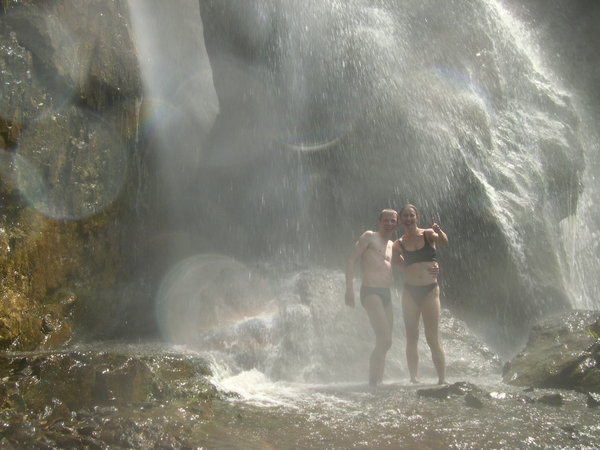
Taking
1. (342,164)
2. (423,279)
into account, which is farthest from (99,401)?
(342,164)

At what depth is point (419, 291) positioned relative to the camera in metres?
5.49

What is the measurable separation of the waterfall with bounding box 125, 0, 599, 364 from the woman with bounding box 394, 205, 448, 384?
8.56 feet

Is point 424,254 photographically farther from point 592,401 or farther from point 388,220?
point 592,401

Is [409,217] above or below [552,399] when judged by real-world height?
above

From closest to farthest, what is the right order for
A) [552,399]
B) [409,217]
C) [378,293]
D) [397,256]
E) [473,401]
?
[473,401] < [552,399] < [409,217] < [378,293] < [397,256]

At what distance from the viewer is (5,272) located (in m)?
5.48

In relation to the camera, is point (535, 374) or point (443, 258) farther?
point (443, 258)

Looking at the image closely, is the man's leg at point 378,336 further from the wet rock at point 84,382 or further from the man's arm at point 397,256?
the wet rock at point 84,382

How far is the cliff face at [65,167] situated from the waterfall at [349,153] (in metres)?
1.38

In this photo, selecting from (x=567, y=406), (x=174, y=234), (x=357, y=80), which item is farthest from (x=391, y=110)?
(x=567, y=406)

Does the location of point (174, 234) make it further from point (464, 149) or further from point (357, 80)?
point (464, 149)

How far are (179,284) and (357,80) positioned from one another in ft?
17.0

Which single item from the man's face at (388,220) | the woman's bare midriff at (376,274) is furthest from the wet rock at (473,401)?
the man's face at (388,220)

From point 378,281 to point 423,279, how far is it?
478 mm
